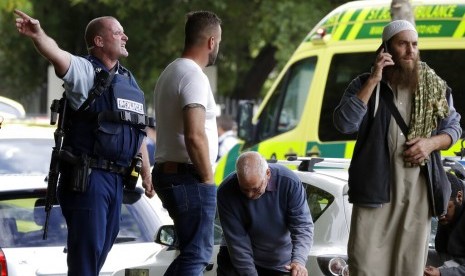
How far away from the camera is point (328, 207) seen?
819 cm

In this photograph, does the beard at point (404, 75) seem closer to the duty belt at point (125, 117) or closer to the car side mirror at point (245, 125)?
the duty belt at point (125, 117)

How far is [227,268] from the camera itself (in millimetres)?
7906

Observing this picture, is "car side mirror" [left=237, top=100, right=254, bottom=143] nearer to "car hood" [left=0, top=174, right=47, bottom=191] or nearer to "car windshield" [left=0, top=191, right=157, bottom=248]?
"car windshield" [left=0, top=191, right=157, bottom=248]

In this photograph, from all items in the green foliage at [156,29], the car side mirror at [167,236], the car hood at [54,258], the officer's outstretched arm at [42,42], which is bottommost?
the car hood at [54,258]

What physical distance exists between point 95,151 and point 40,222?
179 centimetres

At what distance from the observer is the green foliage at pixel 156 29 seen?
26.2 meters

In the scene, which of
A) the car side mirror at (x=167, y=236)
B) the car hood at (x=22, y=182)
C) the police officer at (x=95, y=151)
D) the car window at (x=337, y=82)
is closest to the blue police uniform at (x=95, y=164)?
the police officer at (x=95, y=151)

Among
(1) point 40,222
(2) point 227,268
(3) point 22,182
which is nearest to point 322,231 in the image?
(2) point 227,268

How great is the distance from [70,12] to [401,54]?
78.2 ft

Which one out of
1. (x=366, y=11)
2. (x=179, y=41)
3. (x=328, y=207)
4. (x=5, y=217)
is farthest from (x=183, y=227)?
(x=179, y=41)

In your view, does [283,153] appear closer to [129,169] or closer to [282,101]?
[282,101]

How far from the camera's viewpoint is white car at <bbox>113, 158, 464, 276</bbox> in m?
7.89

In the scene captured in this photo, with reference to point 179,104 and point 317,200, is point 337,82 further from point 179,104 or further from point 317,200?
point 179,104

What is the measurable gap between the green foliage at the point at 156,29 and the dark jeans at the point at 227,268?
16196mm
